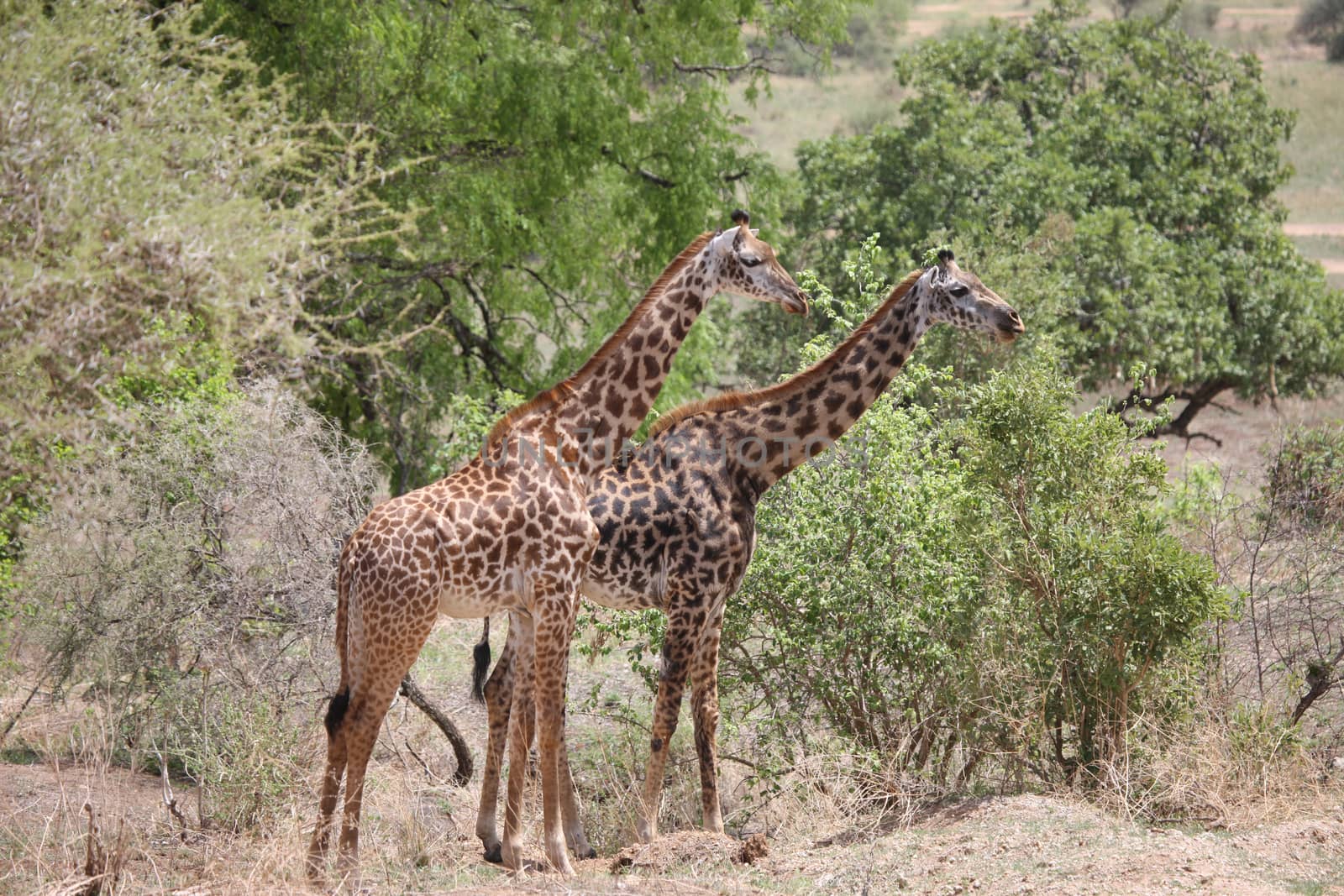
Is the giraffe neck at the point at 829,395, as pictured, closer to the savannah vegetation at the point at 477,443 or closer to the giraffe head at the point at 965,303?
the giraffe head at the point at 965,303

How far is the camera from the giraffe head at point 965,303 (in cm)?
814

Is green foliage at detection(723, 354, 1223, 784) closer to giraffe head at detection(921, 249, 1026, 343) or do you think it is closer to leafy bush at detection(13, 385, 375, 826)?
giraffe head at detection(921, 249, 1026, 343)

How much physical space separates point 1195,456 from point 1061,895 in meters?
14.2

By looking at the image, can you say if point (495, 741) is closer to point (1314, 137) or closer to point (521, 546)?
point (521, 546)

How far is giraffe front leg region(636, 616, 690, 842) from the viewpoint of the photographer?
8.25m

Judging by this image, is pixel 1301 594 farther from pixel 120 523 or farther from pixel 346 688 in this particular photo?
pixel 120 523

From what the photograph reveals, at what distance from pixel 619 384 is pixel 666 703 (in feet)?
6.07

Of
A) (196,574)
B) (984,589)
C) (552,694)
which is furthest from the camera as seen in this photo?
(196,574)

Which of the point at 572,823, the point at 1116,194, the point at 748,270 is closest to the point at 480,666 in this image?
the point at 572,823

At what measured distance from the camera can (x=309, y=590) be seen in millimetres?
9172

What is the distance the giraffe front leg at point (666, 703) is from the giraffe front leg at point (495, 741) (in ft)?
2.76

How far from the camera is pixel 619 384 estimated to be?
7.96m

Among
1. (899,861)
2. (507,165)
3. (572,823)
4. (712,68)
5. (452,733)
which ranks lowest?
(899,861)

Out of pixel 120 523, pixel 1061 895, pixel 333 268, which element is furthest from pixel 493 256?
pixel 1061 895
